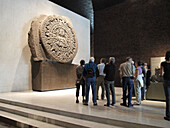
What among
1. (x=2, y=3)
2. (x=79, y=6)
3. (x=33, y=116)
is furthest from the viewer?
(x=79, y=6)

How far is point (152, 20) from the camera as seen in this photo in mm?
9562

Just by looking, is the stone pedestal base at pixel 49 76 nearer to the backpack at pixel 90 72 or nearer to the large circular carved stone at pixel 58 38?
the large circular carved stone at pixel 58 38

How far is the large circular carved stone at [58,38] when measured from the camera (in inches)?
286

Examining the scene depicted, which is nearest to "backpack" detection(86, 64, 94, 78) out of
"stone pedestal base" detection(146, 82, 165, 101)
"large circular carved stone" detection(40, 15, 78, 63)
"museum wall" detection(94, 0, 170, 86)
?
"stone pedestal base" detection(146, 82, 165, 101)

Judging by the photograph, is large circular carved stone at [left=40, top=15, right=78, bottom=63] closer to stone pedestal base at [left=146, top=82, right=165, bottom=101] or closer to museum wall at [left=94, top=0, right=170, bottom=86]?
museum wall at [left=94, top=0, right=170, bottom=86]

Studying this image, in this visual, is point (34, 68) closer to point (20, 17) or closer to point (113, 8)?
point (20, 17)

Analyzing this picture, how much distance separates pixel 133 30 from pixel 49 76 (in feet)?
19.9

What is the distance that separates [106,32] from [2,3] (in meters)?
6.70

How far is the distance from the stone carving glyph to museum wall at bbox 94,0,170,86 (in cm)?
349

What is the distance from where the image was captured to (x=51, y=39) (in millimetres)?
7395

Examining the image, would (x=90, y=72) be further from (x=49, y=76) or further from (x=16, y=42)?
(x=16, y=42)

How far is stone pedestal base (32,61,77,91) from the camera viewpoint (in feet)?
23.0

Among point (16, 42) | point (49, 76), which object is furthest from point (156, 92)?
point (16, 42)

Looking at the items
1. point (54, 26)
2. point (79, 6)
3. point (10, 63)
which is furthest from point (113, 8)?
point (10, 63)
